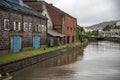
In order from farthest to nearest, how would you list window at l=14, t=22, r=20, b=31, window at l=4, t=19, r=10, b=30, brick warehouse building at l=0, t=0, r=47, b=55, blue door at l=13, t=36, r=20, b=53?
window at l=14, t=22, r=20, b=31, blue door at l=13, t=36, r=20, b=53, window at l=4, t=19, r=10, b=30, brick warehouse building at l=0, t=0, r=47, b=55

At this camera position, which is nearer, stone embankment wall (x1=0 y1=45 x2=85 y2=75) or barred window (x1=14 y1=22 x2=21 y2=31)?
stone embankment wall (x1=0 y1=45 x2=85 y2=75)

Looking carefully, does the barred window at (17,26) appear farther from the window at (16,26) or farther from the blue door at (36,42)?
the blue door at (36,42)

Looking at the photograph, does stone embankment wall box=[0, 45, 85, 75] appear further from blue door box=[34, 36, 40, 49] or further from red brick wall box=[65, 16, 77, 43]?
red brick wall box=[65, 16, 77, 43]

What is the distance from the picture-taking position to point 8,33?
42312 millimetres

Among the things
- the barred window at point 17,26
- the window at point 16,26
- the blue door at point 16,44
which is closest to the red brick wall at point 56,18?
the barred window at point 17,26

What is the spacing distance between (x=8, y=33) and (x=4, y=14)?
2.84 meters

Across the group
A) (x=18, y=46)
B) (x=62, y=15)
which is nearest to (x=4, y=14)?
(x=18, y=46)

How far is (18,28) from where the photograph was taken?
46.6 metres

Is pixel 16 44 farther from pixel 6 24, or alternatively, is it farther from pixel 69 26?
pixel 69 26

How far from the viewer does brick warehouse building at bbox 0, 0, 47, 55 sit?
4062 centimetres

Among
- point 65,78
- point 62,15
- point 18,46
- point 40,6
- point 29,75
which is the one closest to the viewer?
point 65,78

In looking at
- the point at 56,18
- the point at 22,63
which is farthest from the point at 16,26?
the point at 56,18

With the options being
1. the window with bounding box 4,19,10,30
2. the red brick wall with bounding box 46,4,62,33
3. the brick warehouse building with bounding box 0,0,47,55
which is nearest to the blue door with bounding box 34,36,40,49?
the brick warehouse building with bounding box 0,0,47,55

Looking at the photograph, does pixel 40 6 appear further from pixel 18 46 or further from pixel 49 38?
pixel 18 46
